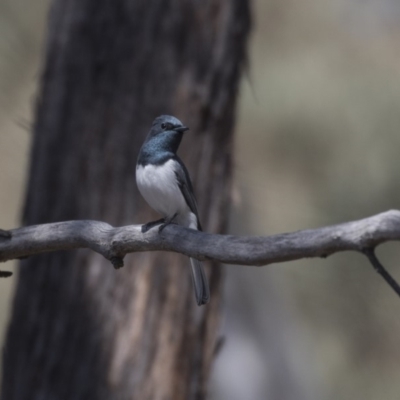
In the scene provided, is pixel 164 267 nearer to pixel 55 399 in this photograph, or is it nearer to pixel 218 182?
pixel 218 182

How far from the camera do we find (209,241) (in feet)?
11.0

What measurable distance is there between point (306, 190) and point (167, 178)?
10831 mm

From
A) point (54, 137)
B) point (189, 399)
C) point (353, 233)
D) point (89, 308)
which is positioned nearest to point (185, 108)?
point (54, 137)

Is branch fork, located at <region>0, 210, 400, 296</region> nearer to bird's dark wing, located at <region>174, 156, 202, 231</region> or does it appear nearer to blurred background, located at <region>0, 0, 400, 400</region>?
bird's dark wing, located at <region>174, 156, 202, 231</region>

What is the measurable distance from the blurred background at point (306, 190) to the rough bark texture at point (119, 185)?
5.88 m

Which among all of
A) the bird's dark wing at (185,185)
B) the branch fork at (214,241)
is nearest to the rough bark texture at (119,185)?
the bird's dark wing at (185,185)

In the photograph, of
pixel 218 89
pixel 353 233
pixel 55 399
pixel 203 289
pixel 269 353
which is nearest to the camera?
pixel 353 233

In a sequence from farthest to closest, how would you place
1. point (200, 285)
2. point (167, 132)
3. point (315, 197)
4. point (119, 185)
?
1. point (315, 197)
2. point (119, 185)
3. point (167, 132)
4. point (200, 285)

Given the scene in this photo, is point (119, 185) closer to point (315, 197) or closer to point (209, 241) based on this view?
point (209, 241)

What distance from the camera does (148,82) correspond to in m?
6.41

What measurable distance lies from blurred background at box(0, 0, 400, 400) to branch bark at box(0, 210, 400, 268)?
27.6 ft

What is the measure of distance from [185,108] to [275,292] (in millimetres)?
8288

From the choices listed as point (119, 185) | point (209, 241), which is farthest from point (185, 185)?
point (209, 241)

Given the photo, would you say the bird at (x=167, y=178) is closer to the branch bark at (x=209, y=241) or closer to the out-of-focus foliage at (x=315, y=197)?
the branch bark at (x=209, y=241)
